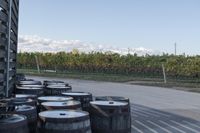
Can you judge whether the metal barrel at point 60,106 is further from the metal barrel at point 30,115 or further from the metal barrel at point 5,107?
the metal barrel at point 5,107

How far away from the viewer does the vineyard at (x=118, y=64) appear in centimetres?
3667

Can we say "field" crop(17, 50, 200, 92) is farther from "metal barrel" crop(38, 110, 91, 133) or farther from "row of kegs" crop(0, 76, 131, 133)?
"metal barrel" crop(38, 110, 91, 133)

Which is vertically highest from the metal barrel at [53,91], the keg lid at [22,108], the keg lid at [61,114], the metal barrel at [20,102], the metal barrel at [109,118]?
the metal barrel at [53,91]

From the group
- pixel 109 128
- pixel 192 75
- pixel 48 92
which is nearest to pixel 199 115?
pixel 48 92

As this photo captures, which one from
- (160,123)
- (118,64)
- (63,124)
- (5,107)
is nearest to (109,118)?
(63,124)

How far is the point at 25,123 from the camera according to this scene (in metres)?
4.70

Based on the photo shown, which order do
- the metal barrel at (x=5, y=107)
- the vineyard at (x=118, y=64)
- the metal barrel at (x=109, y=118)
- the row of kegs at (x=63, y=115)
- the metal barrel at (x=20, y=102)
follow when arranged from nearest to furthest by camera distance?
the row of kegs at (x=63, y=115) → the metal barrel at (x=5, y=107) → the metal barrel at (x=20, y=102) → the metal barrel at (x=109, y=118) → the vineyard at (x=118, y=64)

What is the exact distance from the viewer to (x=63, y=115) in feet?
17.2

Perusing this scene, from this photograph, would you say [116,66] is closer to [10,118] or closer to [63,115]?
[63,115]

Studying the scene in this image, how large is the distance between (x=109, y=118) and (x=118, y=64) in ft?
123

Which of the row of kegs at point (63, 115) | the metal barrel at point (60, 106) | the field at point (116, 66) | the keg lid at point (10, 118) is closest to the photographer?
the keg lid at point (10, 118)

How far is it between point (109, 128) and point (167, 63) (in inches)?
1272

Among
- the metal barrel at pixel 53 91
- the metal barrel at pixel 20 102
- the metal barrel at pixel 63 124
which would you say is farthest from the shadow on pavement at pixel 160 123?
the metal barrel at pixel 63 124

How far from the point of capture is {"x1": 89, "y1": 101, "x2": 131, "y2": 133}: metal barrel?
6.33 metres
